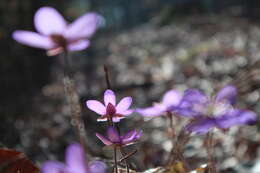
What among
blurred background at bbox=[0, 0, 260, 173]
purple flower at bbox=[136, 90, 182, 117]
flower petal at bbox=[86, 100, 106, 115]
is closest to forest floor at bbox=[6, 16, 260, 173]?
blurred background at bbox=[0, 0, 260, 173]

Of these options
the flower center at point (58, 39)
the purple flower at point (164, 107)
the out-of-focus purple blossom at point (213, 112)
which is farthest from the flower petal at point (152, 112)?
the flower center at point (58, 39)

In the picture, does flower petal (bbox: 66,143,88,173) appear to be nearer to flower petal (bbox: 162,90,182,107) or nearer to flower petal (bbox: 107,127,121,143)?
flower petal (bbox: 107,127,121,143)

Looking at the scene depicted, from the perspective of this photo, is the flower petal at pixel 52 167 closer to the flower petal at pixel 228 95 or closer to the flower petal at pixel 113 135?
the flower petal at pixel 113 135

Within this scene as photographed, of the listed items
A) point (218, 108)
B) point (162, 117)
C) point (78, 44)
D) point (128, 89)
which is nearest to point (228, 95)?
point (218, 108)

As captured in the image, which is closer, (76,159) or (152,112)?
(76,159)

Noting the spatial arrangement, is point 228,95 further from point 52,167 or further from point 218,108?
point 52,167

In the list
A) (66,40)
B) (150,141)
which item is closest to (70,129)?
(150,141)

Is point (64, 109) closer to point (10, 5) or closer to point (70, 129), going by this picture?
point (70, 129)

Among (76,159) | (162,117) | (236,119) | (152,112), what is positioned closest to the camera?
(76,159)
